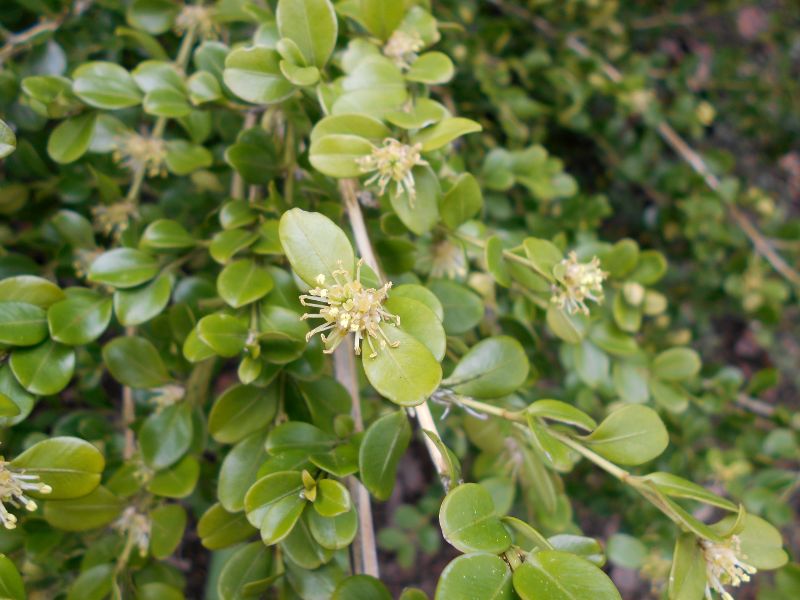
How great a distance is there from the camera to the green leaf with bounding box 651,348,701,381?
1.21 m

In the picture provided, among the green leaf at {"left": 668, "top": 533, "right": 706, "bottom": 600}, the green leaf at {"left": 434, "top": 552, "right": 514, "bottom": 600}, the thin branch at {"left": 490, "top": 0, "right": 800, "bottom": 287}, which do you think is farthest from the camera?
the thin branch at {"left": 490, "top": 0, "right": 800, "bottom": 287}

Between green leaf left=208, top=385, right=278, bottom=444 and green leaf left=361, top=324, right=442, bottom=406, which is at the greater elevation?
green leaf left=361, top=324, right=442, bottom=406

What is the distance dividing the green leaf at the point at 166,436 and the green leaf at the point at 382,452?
327mm

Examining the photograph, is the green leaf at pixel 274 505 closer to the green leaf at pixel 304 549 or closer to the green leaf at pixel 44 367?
the green leaf at pixel 304 549

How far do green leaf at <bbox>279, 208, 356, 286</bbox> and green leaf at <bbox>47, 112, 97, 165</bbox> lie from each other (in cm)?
53

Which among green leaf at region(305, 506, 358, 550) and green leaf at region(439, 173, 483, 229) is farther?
green leaf at region(439, 173, 483, 229)

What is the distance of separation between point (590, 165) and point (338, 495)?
5.90ft

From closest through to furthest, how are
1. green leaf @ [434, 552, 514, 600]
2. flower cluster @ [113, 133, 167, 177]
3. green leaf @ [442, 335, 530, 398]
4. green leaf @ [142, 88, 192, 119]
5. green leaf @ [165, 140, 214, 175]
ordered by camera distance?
green leaf @ [434, 552, 514, 600] < green leaf @ [442, 335, 530, 398] < green leaf @ [142, 88, 192, 119] < green leaf @ [165, 140, 214, 175] < flower cluster @ [113, 133, 167, 177]

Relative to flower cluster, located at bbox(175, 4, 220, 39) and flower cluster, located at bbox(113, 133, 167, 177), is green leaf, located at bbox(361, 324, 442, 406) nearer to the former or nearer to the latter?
flower cluster, located at bbox(113, 133, 167, 177)

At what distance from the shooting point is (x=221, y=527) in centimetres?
85

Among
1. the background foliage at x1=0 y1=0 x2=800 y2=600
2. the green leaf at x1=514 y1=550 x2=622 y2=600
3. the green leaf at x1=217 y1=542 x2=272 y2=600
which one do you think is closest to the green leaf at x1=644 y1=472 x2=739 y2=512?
the background foliage at x1=0 y1=0 x2=800 y2=600

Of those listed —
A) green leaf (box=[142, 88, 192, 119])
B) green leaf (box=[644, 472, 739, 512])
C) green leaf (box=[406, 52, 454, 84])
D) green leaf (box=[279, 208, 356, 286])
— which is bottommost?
green leaf (box=[644, 472, 739, 512])

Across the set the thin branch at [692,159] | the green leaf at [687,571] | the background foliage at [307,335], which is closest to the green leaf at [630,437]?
the background foliage at [307,335]

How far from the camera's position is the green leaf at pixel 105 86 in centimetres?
95
